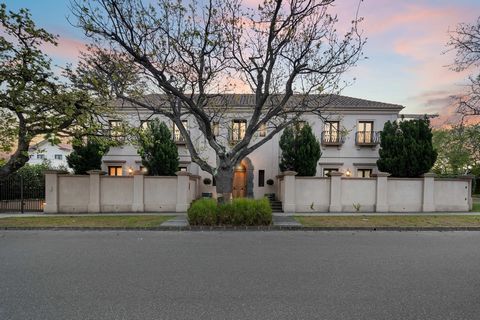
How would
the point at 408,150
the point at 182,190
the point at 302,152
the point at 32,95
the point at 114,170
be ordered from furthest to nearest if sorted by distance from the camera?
the point at 114,170, the point at 302,152, the point at 408,150, the point at 182,190, the point at 32,95

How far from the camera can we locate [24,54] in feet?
32.3

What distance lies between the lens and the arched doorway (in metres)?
20.1

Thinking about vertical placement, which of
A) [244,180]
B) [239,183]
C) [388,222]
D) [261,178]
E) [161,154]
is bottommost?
[388,222]

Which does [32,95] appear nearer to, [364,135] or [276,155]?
[276,155]

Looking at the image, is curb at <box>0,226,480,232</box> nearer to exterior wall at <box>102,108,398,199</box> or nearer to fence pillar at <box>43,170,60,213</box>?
fence pillar at <box>43,170,60,213</box>

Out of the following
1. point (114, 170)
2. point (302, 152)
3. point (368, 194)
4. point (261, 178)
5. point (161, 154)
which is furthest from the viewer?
point (114, 170)

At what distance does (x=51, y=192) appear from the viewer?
1506 centimetres

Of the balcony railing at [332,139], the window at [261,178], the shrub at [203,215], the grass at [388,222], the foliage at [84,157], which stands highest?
the balcony railing at [332,139]

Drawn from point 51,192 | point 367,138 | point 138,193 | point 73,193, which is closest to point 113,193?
point 138,193

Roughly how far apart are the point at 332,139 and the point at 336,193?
581 centimetres

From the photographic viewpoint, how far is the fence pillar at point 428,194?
16.0m

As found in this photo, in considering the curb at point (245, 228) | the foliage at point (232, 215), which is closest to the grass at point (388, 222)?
the curb at point (245, 228)

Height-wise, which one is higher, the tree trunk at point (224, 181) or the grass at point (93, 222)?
the tree trunk at point (224, 181)

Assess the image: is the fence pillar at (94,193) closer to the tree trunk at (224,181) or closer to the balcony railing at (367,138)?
the tree trunk at (224,181)
